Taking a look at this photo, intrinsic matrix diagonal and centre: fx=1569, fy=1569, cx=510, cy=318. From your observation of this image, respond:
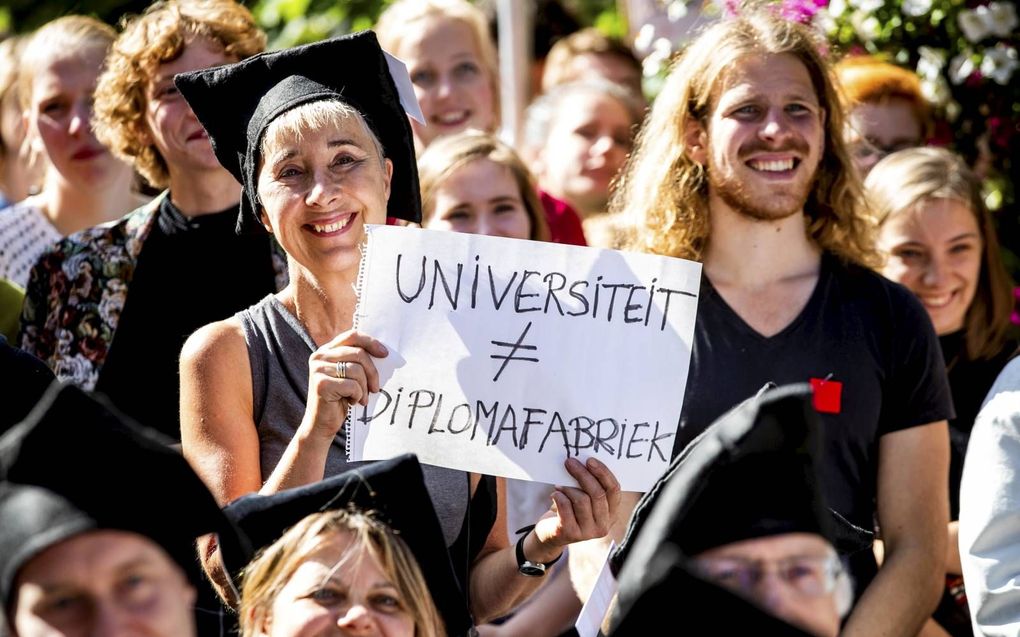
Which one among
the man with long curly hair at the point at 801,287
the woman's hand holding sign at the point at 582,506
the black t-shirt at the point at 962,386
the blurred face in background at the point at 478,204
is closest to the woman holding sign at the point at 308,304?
the woman's hand holding sign at the point at 582,506

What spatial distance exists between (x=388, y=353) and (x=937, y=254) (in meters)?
2.46

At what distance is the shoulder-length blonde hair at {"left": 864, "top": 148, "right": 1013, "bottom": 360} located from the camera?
530cm

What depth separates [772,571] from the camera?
2.78 meters

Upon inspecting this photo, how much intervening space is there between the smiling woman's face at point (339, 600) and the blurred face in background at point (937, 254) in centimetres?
270

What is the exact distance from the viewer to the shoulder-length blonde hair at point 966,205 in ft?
17.4

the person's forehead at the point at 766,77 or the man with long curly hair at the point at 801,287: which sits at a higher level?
the person's forehead at the point at 766,77

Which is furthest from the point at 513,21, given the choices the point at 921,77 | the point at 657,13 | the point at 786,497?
the point at 786,497

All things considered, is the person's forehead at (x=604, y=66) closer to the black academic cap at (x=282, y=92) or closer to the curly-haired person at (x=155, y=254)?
the curly-haired person at (x=155, y=254)

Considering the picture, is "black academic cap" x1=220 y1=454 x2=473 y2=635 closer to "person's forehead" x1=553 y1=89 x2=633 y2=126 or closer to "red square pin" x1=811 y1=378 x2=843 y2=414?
"red square pin" x1=811 y1=378 x2=843 y2=414

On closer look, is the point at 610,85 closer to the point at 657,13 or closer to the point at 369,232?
the point at 657,13

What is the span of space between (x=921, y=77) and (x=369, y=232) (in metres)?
3.51

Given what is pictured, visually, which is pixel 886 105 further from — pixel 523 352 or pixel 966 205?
pixel 523 352

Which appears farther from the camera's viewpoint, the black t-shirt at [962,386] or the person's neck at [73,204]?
the person's neck at [73,204]

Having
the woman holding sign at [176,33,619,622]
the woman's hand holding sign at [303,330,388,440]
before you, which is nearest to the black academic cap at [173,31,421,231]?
the woman holding sign at [176,33,619,622]
